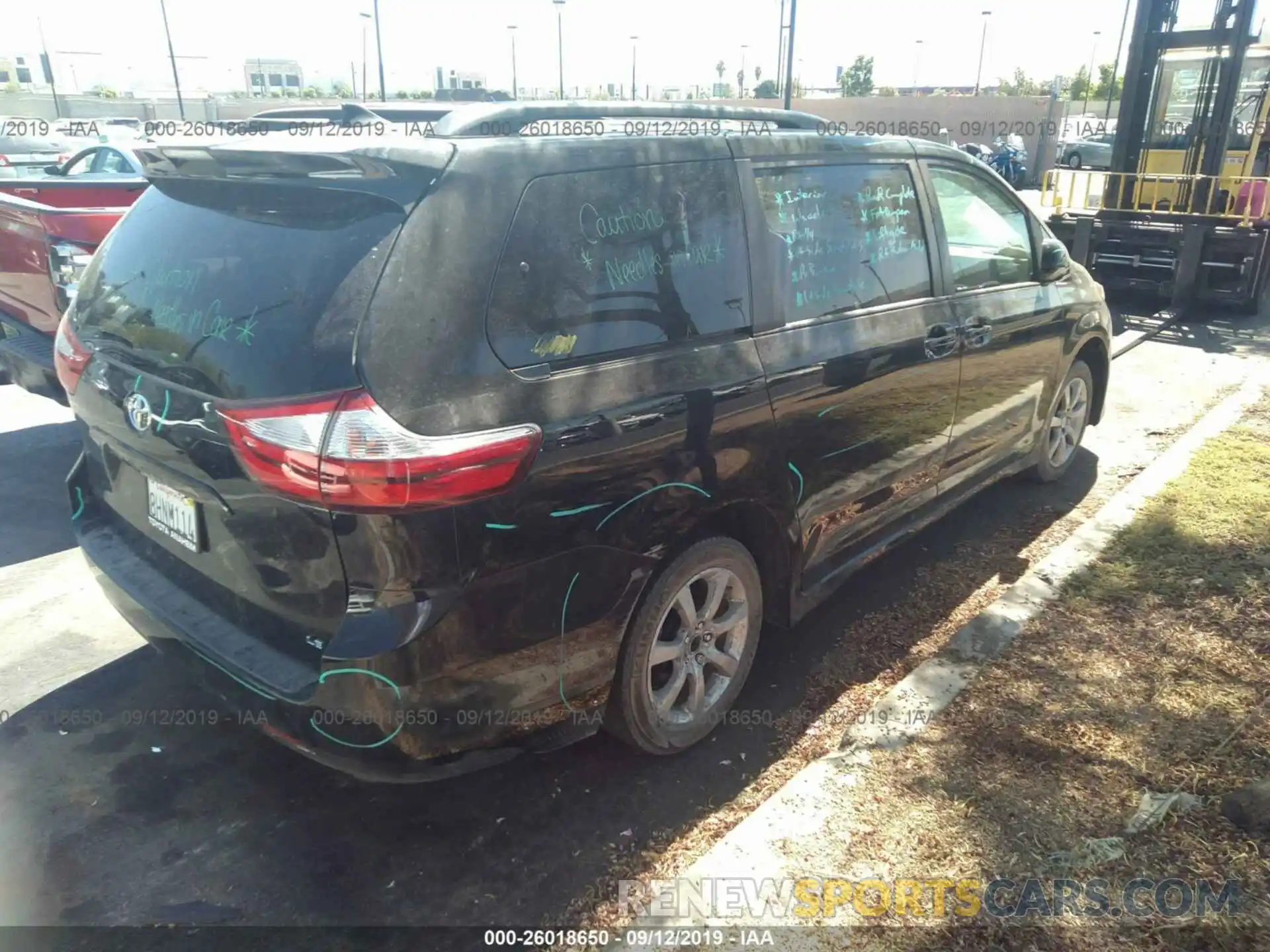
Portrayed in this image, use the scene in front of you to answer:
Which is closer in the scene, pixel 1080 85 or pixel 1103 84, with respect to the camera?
pixel 1103 84

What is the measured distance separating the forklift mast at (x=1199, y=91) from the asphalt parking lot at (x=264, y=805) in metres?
9.02

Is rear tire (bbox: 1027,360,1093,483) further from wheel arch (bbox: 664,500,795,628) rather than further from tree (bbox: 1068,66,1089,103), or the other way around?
tree (bbox: 1068,66,1089,103)

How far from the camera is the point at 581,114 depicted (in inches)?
113

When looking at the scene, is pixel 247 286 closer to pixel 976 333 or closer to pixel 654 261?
pixel 654 261

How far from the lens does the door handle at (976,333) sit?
3.95 m

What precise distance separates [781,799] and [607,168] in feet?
6.31

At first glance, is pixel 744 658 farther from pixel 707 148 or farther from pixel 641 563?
pixel 707 148

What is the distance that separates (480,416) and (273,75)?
103m

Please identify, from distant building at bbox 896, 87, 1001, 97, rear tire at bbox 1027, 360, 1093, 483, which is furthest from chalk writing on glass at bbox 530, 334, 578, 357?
distant building at bbox 896, 87, 1001, 97

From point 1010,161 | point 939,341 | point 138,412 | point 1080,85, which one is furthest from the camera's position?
point 1080,85

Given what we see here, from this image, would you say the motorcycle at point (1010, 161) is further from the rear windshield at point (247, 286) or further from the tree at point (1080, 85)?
the tree at point (1080, 85)

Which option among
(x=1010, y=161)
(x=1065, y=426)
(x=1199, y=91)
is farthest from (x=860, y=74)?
(x=1065, y=426)

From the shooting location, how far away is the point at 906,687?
3.33 m

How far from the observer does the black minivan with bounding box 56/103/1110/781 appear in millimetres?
2176
